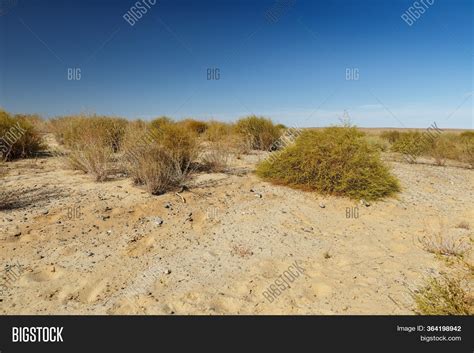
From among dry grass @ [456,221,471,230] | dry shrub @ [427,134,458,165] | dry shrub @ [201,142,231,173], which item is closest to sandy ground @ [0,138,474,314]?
dry grass @ [456,221,471,230]

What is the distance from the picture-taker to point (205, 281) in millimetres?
3488

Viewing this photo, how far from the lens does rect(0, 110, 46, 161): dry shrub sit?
27.8 ft

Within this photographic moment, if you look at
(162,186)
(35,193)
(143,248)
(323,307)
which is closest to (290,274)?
(323,307)

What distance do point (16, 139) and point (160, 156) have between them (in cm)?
441

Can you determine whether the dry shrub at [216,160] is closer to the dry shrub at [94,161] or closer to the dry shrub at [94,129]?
the dry shrub at [94,161]

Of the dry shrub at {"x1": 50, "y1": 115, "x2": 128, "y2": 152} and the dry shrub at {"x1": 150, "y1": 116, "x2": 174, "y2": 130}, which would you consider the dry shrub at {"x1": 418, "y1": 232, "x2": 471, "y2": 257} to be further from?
the dry shrub at {"x1": 50, "y1": 115, "x2": 128, "y2": 152}

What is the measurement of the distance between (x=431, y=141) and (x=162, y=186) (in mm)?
10625

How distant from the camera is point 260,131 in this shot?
12.2 meters

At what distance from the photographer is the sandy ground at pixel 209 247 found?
10.4ft

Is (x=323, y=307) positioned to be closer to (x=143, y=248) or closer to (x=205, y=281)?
(x=205, y=281)

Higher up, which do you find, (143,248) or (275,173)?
(275,173)

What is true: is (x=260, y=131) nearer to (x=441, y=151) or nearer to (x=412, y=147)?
(x=412, y=147)

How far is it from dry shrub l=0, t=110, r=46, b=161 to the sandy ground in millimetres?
2053

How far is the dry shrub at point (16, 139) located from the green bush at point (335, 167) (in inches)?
248
